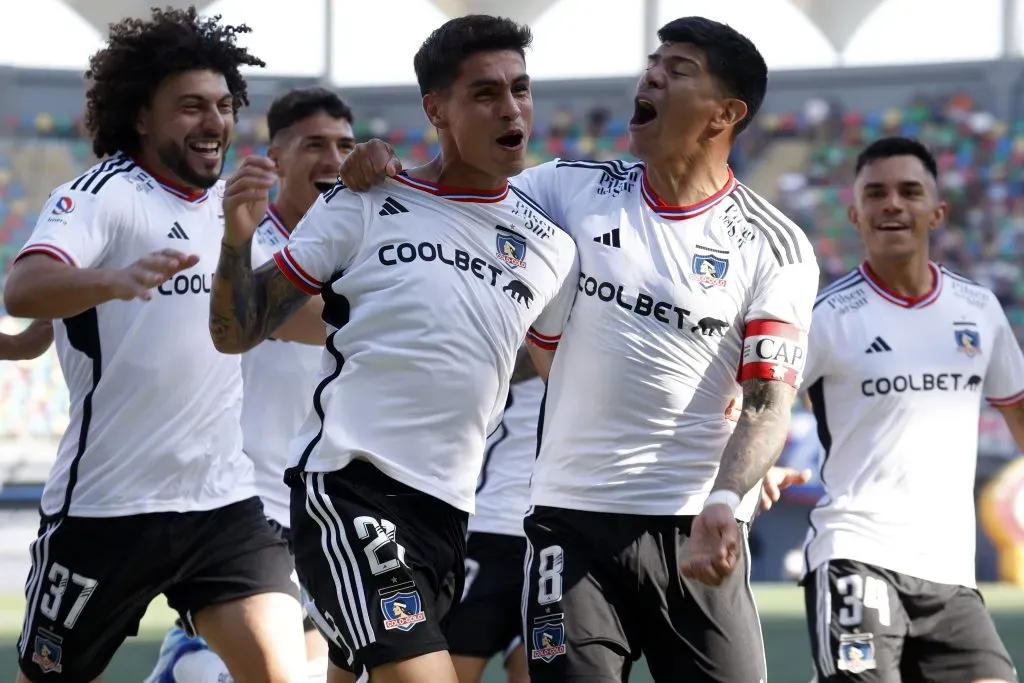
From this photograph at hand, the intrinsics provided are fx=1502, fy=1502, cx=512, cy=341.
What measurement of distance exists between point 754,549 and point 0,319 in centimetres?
855

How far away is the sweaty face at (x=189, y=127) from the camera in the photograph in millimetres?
4996

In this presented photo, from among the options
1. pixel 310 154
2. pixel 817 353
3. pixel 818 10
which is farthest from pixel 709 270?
pixel 818 10

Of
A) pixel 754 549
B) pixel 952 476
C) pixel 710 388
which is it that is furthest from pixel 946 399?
pixel 754 549

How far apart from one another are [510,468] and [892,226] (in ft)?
5.86

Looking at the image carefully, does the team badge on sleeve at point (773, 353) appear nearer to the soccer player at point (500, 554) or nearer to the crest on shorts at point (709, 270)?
the crest on shorts at point (709, 270)

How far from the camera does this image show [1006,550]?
14.2m

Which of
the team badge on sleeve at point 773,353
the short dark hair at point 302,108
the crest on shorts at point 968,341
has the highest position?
the short dark hair at point 302,108

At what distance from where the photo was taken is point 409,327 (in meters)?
3.79

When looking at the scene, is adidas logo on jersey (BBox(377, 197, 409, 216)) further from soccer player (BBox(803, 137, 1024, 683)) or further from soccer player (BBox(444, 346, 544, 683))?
soccer player (BBox(803, 137, 1024, 683))

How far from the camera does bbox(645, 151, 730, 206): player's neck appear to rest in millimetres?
4305

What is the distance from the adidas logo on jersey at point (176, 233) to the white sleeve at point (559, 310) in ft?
4.25

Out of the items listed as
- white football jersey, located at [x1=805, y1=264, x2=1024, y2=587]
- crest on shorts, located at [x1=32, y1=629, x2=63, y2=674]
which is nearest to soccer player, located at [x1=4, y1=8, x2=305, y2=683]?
crest on shorts, located at [x1=32, y1=629, x2=63, y2=674]

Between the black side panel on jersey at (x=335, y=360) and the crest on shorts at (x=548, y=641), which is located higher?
the black side panel on jersey at (x=335, y=360)

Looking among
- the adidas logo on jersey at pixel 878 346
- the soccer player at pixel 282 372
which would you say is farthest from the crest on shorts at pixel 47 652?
the adidas logo on jersey at pixel 878 346
